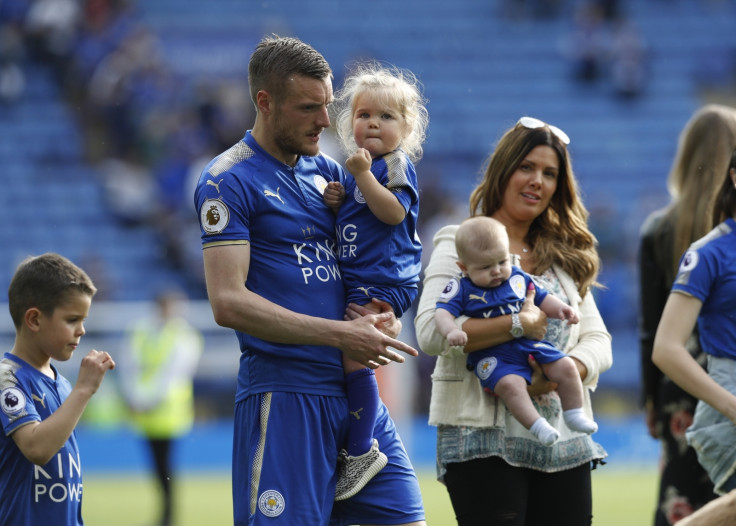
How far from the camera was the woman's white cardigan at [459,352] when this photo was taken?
4.12 meters

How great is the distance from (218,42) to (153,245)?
14.7ft

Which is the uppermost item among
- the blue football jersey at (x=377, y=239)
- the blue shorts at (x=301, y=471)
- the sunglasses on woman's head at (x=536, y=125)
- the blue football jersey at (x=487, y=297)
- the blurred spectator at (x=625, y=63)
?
the blurred spectator at (x=625, y=63)

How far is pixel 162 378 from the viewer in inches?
442

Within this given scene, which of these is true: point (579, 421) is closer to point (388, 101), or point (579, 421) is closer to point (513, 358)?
point (513, 358)

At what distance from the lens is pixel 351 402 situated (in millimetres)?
3906

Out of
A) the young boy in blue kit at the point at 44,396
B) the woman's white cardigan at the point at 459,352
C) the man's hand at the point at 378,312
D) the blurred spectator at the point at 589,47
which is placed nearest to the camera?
the man's hand at the point at 378,312

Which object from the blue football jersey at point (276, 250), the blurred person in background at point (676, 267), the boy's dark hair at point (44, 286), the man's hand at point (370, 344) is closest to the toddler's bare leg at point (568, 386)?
the man's hand at point (370, 344)

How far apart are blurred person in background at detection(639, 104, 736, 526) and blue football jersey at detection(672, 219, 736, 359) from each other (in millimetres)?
774

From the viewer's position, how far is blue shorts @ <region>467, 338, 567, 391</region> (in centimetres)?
405

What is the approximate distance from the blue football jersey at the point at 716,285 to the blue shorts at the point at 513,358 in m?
0.58

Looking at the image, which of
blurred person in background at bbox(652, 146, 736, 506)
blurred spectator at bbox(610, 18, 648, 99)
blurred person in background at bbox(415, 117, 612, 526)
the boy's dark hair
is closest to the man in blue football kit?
blurred person in background at bbox(415, 117, 612, 526)

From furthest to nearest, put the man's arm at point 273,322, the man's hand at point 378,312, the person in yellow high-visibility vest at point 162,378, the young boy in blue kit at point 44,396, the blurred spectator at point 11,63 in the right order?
1. the blurred spectator at point 11,63
2. the person in yellow high-visibility vest at point 162,378
3. the young boy in blue kit at point 44,396
4. the man's hand at point 378,312
5. the man's arm at point 273,322

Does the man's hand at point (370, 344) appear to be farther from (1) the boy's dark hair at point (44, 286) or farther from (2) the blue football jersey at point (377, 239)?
(1) the boy's dark hair at point (44, 286)

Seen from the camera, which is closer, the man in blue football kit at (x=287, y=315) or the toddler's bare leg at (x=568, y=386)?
the man in blue football kit at (x=287, y=315)
